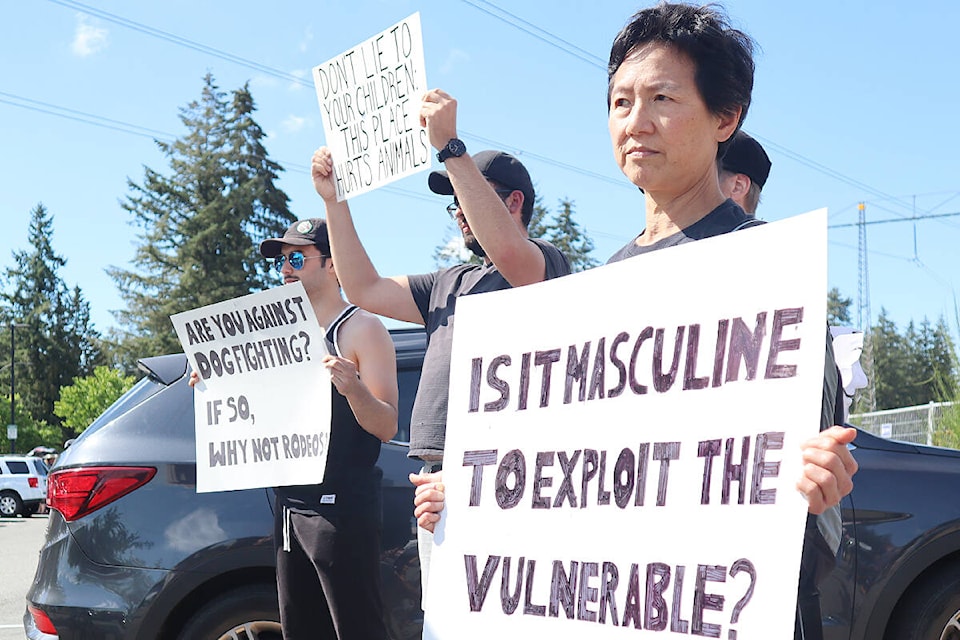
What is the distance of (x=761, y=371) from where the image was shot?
156cm

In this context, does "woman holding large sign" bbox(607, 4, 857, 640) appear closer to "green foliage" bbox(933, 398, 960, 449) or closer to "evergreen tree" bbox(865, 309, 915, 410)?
"green foliage" bbox(933, 398, 960, 449)

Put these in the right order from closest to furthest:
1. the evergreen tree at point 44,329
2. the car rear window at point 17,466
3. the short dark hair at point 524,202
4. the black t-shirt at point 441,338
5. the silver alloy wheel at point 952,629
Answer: the black t-shirt at point 441,338, the short dark hair at point 524,202, the silver alloy wheel at point 952,629, the car rear window at point 17,466, the evergreen tree at point 44,329

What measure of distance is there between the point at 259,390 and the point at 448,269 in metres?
0.85

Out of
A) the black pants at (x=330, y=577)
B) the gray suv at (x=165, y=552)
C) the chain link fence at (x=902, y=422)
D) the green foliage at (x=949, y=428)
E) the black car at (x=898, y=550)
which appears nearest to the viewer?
the black pants at (x=330, y=577)

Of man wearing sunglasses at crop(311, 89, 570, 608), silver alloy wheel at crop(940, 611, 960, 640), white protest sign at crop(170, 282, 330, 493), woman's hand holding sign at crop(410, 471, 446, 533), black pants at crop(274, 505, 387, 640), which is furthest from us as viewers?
silver alloy wheel at crop(940, 611, 960, 640)

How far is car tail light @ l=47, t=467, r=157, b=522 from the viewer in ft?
12.9

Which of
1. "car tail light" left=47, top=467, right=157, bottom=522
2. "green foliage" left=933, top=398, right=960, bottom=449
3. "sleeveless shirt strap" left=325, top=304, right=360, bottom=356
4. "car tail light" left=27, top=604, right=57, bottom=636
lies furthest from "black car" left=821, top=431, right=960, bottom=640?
"green foliage" left=933, top=398, right=960, bottom=449

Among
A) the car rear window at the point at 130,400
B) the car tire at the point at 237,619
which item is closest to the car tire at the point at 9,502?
the car rear window at the point at 130,400

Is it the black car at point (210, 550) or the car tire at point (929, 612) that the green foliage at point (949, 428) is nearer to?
the car tire at point (929, 612)

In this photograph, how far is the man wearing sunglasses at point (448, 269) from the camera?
231 centimetres

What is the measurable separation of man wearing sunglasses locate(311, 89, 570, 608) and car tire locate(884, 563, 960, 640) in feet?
7.77

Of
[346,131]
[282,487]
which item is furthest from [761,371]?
[282,487]

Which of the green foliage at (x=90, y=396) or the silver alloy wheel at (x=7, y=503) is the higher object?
the green foliage at (x=90, y=396)

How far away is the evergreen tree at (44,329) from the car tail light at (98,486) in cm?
8000
